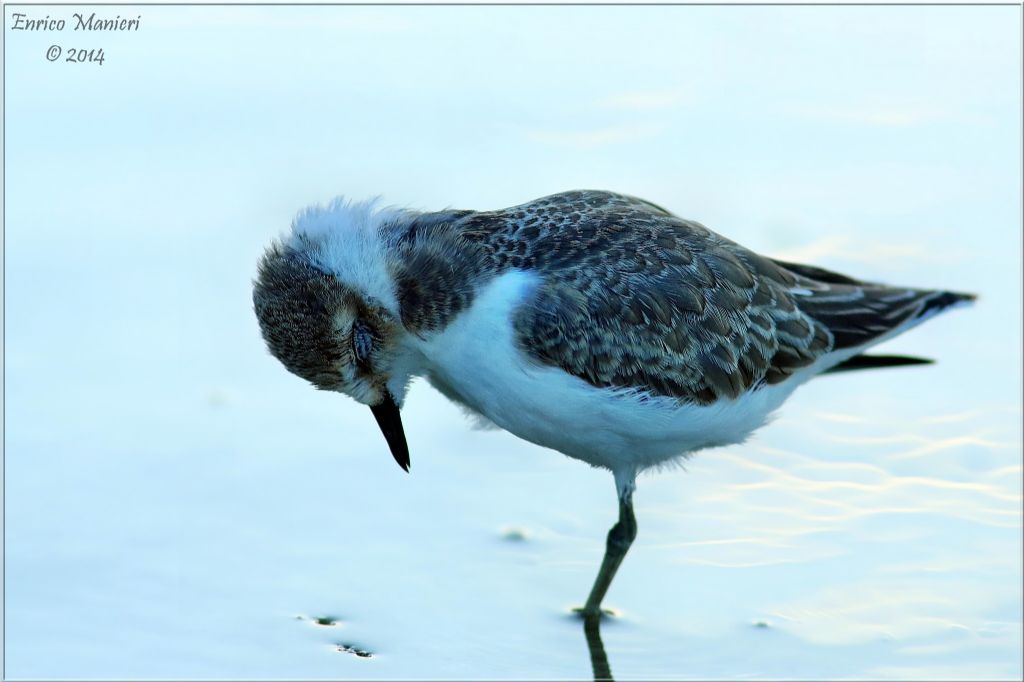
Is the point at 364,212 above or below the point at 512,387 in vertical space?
above

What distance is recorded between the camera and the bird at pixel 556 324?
6707 millimetres

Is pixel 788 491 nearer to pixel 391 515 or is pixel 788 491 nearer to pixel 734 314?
pixel 734 314

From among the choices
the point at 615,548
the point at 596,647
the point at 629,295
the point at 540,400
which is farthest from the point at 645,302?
the point at 596,647

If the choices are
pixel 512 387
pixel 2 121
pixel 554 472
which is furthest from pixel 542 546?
pixel 2 121

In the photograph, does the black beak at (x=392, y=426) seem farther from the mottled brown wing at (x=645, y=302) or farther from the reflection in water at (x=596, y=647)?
the reflection in water at (x=596, y=647)

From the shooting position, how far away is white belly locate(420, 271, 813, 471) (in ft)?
22.2

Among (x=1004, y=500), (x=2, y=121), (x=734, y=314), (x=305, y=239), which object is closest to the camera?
(x=305, y=239)

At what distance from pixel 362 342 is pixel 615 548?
1.67m

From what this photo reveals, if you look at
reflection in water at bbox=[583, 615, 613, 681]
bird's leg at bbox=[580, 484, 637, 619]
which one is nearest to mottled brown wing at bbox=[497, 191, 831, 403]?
bird's leg at bbox=[580, 484, 637, 619]

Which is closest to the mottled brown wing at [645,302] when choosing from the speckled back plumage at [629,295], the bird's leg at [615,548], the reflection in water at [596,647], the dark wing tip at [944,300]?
the speckled back plumage at [629,295]

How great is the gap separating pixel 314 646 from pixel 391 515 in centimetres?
105

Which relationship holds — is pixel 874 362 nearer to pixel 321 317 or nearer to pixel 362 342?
pixel 362 342

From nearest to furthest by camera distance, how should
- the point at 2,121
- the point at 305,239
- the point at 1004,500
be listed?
the point at 305,239 < the point at 1004,500 < the point at 2,121

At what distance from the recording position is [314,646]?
6980 millimetres
